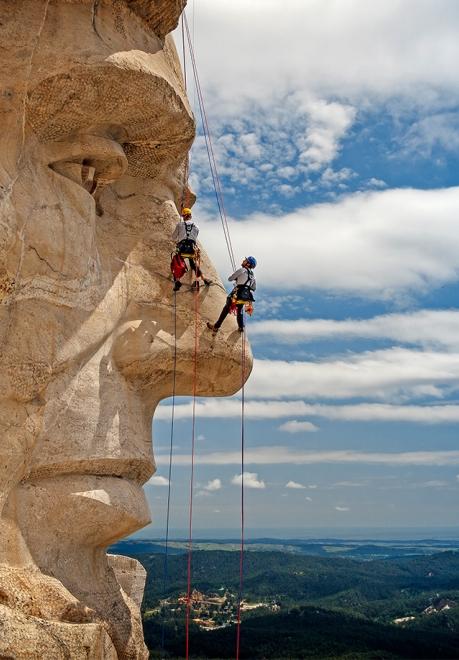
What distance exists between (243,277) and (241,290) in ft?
0.79

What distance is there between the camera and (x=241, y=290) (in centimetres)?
1398

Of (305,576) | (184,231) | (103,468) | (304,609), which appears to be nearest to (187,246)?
(184,231)

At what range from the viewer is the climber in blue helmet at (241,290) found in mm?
13969

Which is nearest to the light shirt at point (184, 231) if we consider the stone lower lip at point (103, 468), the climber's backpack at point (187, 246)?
the climber's backpack at point (187, 246)

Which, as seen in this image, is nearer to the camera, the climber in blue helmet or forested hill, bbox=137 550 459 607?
the climber in blue helmet

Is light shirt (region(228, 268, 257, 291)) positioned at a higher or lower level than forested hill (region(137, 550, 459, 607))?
higher

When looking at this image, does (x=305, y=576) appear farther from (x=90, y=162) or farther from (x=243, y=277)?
(x=90, y=162)

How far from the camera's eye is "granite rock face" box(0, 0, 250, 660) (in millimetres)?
11586

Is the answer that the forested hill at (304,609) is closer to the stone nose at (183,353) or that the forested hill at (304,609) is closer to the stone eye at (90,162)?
the stone nose at (183,353)

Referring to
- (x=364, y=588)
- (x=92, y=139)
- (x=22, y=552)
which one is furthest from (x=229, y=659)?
(x=364, y=588)

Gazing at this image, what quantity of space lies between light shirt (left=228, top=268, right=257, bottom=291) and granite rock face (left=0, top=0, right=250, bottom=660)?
0.78 meters

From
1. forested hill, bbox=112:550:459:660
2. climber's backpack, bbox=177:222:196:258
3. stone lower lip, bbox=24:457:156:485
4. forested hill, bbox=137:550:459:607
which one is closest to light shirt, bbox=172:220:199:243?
climber's backpack, bbox=177:222:196:258

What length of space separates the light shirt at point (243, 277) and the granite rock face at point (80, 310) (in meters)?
0.78

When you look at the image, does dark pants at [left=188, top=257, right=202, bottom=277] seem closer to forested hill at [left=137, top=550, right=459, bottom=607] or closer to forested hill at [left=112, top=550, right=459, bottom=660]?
forested hill at [left=112, top=550, right=459, bottom=660]
